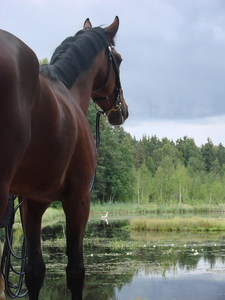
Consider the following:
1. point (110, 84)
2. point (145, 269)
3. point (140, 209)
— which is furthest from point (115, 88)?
point (140, 209)

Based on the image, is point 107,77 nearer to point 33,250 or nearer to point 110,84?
point 110,84

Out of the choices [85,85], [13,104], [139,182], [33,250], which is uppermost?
[139,182]

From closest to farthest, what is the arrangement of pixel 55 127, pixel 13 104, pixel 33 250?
pixel 13 104
pixel 55 127
pixel 33 250

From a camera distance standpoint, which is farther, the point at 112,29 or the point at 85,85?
the point at 112,29

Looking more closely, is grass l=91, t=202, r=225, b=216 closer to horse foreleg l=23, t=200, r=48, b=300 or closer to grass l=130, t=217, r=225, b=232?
grass l=130, t=217, r=225, b=232

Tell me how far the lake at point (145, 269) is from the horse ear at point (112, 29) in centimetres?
539

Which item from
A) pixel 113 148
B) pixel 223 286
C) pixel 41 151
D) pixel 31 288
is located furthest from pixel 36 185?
pixel 113 148

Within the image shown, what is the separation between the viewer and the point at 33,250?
114 inches

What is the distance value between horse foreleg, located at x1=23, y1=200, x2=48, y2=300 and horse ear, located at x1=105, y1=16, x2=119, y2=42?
1.43m

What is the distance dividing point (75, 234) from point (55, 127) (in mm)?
751

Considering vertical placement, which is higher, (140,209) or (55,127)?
(140,209)

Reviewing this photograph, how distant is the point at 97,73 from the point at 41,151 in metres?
1.44

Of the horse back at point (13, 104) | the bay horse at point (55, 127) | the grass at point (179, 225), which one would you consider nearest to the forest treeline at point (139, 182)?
the grass at point (179, 225)

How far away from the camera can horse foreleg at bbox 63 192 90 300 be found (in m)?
2.70
